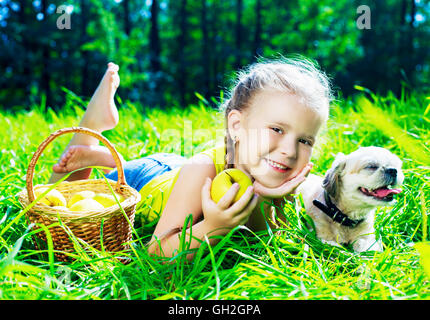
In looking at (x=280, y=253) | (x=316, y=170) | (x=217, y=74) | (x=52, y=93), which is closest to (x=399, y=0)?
(x=217, y=74)

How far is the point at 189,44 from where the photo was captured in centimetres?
1822

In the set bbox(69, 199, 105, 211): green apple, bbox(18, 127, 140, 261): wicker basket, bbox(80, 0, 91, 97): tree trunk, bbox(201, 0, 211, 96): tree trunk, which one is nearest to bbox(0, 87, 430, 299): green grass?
bbox(18, 127, 140, 261): wicker basket

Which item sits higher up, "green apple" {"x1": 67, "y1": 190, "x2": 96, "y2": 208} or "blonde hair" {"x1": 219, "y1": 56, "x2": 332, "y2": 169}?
"blonde hair" {"x1": 219, "y1": 56, "x2": 332, "y2": 169}

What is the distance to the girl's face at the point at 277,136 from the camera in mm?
1516

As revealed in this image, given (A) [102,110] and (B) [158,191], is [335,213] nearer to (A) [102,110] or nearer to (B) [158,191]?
(B) [158,191]

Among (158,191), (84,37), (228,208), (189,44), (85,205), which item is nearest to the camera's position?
(228,208)

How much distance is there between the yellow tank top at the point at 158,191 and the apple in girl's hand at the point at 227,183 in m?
0.26

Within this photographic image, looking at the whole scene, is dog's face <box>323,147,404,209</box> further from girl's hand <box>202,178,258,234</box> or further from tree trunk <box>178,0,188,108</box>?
tree trunk <box>178,0,188,108</box>

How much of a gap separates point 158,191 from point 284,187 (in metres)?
0.92

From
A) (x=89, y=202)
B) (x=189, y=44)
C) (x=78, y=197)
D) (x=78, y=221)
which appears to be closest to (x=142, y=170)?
(x=78, y=197)

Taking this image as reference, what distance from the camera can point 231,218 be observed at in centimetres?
144

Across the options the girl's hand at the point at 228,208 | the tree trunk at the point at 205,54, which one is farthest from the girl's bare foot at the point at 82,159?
the tree trunk at the point at 205,54

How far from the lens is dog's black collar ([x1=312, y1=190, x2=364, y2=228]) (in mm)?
1715

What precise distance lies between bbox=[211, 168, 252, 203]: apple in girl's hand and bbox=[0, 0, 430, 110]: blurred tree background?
36.0ft
